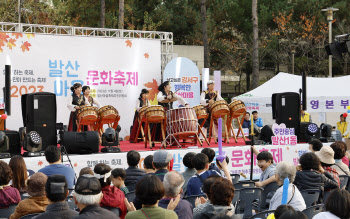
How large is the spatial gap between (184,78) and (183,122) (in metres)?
3.76

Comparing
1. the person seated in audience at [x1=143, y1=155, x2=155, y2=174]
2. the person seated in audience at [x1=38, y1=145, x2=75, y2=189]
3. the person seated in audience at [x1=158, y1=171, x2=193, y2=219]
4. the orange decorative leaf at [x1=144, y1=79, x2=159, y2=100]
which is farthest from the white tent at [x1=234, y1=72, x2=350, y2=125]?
the person seated in audience at [x1=158, y1=171, x2=193, y2=219]

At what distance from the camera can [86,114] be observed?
360 inches

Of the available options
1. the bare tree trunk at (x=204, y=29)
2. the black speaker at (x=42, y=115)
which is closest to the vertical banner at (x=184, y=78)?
the black speaker at (x=42, y=115)

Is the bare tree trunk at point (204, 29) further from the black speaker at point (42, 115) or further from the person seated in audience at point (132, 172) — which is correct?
the person seated in audience at point (132, 172)

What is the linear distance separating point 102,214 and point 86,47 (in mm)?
9483

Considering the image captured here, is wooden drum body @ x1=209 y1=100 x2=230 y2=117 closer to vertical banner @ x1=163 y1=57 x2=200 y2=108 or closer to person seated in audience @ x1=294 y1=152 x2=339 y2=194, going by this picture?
vertical banner @ x1=163 y1=57 x2=200 y2=108

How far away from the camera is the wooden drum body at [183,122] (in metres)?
9.48

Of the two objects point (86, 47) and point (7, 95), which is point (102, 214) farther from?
point (86, 47)

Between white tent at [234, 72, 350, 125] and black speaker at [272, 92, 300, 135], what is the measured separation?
3.92 meters

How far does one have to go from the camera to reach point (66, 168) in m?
5.71

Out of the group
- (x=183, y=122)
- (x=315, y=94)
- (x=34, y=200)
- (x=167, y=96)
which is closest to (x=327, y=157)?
(x=34, y=200)

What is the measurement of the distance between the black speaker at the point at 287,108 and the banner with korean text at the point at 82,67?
3681mm

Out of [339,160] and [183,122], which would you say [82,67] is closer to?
[183,122]

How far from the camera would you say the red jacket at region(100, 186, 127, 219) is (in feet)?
14.8
